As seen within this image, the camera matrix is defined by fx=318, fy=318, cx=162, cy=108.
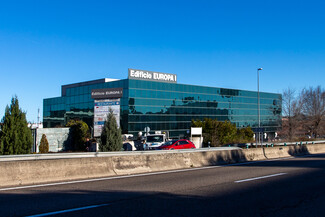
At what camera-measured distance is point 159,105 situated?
58.3m

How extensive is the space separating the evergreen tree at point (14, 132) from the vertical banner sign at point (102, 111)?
539 cm

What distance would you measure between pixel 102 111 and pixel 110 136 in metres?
3.32

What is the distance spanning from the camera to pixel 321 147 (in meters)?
31.1

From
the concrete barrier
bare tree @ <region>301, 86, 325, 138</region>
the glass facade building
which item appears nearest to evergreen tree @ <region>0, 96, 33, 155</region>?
the concrete barrier

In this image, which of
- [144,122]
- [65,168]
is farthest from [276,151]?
[144,122]

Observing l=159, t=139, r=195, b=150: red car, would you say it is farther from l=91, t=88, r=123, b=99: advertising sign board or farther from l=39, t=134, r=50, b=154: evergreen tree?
l=39, t=134, r=50, b=154: evergreen tree

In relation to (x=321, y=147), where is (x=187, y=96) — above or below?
above

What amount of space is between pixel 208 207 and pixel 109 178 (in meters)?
A: 5.81

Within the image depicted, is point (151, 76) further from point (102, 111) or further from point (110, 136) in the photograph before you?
point (110, 136)

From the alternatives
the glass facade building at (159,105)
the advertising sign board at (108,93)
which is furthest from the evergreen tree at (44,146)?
the glass facade building at (159,105)

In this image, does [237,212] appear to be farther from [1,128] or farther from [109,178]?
[1,128]

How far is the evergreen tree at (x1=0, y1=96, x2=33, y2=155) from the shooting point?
21.5 metres

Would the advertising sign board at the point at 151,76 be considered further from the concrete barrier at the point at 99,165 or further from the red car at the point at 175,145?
the concrete barrier at the point at 99,165

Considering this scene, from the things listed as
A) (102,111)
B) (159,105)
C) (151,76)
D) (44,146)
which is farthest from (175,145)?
(151,76)
